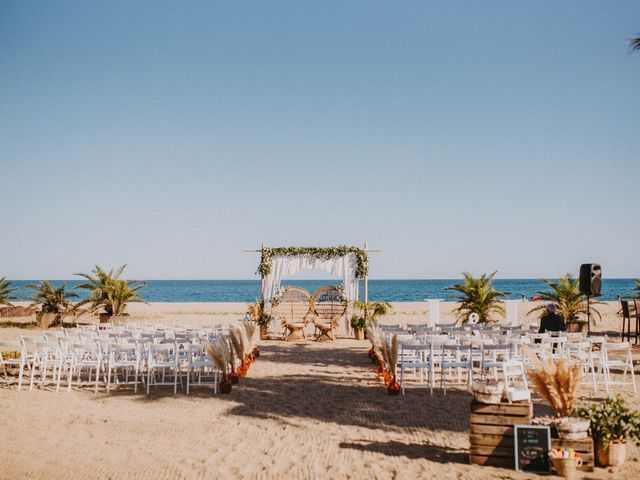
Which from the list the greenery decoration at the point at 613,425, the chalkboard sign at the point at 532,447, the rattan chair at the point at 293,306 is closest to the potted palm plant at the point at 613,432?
the greenery decoration at the point at 613,425

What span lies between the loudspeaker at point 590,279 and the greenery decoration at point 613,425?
7.65 m

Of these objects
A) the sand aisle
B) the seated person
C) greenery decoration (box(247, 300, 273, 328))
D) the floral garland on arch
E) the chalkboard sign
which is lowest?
the sand aisle

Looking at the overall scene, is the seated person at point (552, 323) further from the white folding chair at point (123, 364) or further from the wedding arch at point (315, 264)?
the white folding chair at point (123, 364)

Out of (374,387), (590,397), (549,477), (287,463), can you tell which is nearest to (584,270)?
(590,397)

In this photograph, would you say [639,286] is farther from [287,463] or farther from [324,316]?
[287,463]

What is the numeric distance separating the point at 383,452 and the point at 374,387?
3.52 meters

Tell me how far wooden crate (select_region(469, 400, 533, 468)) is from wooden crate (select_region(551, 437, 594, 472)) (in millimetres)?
301

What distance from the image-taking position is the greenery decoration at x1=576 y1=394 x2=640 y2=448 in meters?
4.91

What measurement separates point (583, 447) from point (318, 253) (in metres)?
13.2

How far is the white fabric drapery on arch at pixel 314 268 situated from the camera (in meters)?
17.4

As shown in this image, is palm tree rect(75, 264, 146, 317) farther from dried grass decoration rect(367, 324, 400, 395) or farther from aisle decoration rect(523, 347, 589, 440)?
aisle decoration rect(523, 347, 589, 440)

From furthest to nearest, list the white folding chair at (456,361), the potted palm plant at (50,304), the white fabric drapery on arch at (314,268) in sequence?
the potted palm plant at (50,304)
the white fabric drapery on arch at (314,268)
the white folding chair at (456,361)

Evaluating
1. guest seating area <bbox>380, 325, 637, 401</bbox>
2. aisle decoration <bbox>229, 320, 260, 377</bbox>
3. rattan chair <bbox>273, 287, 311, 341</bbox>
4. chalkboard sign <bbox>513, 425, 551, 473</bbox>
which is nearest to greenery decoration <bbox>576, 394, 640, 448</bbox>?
chalkboard sign <bbox>513, 425, 551, 473</bbox>

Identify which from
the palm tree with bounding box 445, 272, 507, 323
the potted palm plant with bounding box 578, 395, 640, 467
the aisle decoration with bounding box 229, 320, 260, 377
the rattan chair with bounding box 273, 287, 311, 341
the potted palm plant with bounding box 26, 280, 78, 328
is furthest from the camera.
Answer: the potted palm plant with bounding box 26, 280, 78, 328
